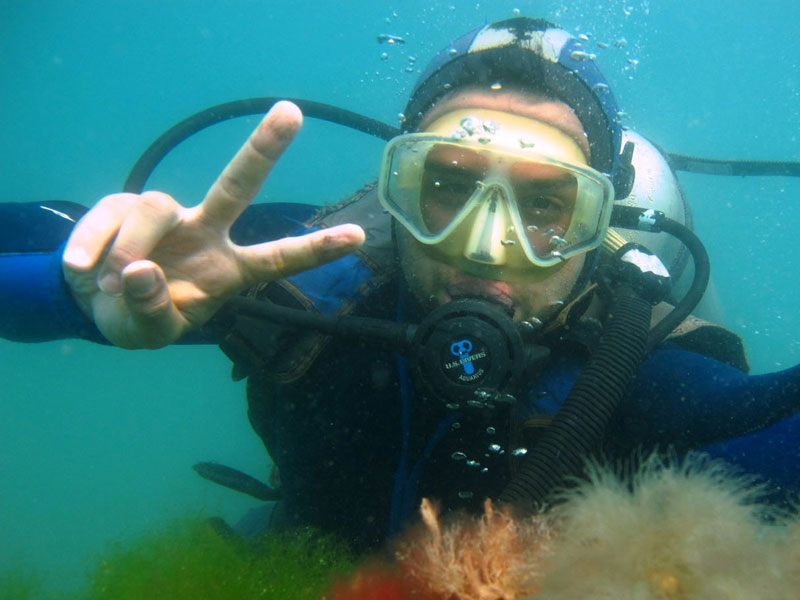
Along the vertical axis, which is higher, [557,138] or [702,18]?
[702,18]

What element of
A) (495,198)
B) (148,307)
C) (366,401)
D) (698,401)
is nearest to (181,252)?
(148,307)

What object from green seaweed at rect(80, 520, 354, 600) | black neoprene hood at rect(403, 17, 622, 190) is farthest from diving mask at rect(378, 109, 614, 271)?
green seaweed at rect(80, 520, 354, 600)

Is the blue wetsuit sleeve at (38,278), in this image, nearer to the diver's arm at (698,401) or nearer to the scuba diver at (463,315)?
the scuba diver at (463,315)

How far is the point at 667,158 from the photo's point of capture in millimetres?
5348

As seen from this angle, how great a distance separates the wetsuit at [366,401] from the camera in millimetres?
2354

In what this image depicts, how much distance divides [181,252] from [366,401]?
4.51ft

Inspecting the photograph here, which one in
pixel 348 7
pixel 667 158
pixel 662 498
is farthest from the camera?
pixel 348 7

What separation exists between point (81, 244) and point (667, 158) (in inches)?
215

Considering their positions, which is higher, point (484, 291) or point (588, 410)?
point (484, 291)

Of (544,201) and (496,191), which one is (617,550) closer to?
(496,191)

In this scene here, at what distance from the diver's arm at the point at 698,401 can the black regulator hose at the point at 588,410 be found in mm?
261

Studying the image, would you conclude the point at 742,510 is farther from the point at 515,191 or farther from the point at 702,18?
the point at 702,18

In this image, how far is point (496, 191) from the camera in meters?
2.57

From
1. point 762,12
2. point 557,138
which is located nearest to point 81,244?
point 557,138
